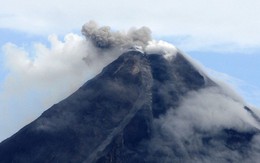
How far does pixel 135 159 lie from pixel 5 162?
32.5 meters

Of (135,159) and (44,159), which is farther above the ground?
(44,159)

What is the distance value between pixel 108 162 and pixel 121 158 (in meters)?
3.62

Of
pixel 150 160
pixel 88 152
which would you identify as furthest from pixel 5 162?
pixel 150 160

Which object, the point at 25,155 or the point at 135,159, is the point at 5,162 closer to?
the point at 25,155

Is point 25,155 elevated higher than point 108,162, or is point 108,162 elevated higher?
point 25,155

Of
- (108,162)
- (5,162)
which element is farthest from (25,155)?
(108,162)

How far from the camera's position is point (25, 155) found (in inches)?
7859

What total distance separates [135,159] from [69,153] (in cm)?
1666

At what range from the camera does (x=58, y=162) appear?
645 feet

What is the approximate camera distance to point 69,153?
19938 centimetres

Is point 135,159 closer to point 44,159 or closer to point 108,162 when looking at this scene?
point 108,162

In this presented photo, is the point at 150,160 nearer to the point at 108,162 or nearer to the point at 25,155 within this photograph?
the point at 108,162

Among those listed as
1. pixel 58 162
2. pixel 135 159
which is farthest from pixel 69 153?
pixel 135 159

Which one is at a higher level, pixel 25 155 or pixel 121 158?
pixel 25 155
